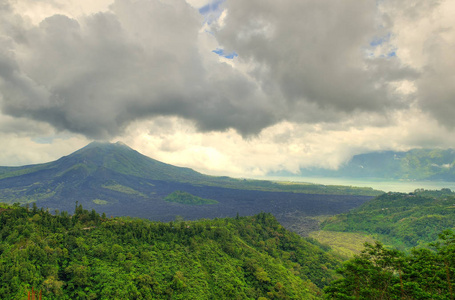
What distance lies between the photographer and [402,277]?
45.3 meters

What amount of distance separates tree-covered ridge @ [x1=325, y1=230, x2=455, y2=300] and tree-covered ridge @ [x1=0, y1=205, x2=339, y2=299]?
47541mm

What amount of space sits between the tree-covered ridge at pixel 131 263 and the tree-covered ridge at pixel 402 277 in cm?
4754

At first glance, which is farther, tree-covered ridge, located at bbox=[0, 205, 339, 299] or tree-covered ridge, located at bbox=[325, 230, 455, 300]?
tree-covered ridge, located at bbox=[0, 205, 339, 299]

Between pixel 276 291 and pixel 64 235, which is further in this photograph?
pixel 276 291

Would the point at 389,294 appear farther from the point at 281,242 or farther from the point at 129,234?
the point at 281,242

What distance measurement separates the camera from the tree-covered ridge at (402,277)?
40.5 metres

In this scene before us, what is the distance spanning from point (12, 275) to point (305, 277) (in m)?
109

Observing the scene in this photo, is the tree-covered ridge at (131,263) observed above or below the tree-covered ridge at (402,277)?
below

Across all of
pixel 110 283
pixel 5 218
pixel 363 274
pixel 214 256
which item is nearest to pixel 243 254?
pixel 214 256

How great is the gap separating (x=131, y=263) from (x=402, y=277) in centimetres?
7308

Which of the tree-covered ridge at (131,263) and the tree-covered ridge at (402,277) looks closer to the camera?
the tree-covered ridge at (402,277)

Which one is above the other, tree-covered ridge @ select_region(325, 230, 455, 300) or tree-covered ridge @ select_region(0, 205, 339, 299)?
tree-covered ridge @ select_region(325, 230, 455, 300)

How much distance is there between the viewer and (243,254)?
371 ft

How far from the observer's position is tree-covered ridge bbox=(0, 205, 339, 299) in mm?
66000
